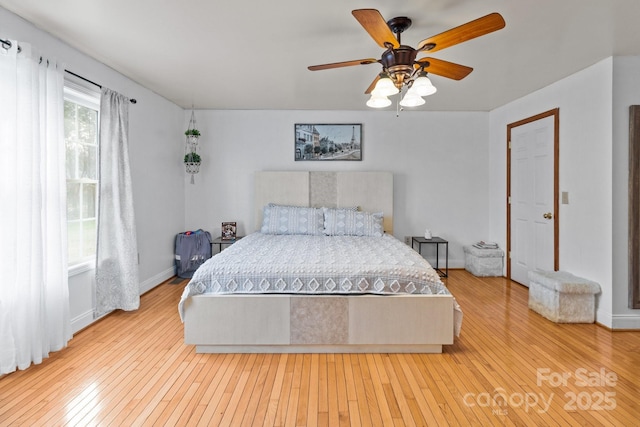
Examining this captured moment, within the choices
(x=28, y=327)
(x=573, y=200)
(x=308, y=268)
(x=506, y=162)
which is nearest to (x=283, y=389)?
(x=308, y=268)

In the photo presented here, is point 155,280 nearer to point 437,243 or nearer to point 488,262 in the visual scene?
point 437,243

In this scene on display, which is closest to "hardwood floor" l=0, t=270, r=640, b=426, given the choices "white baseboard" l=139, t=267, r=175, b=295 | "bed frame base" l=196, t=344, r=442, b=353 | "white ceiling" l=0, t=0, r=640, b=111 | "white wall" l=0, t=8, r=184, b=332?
"bed frame base" l=196, t=344, r=442, b=353

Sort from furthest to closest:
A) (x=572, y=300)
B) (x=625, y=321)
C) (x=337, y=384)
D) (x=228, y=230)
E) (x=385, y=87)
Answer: (x=228, y=230) → (x=572, y=300) → (x=625, y=321) → (x=385, y=87) → (x=337, y=384)

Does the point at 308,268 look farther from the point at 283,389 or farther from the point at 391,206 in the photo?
the point at 391,206

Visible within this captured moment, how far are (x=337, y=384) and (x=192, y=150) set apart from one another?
4.04 metres

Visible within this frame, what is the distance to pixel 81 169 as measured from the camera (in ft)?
10.3

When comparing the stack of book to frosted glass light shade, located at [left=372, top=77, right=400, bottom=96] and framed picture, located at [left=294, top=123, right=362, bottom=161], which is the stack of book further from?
frosted glass light shade, located at [left=372, top=77, right=400, bottom=96]

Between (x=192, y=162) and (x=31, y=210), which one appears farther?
(x=192, y=162)

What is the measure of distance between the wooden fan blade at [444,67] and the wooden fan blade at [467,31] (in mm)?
161

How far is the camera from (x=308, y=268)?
2.59 metres

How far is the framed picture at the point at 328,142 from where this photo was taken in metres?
5.03

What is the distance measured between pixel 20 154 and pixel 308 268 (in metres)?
2.10

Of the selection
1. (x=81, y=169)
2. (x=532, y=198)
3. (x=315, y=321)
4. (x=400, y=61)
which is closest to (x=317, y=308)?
(x=315, y=321)

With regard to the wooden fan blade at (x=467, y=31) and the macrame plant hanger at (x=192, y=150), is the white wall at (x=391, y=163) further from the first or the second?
the wooden fan blade at (x=467, y=31)
